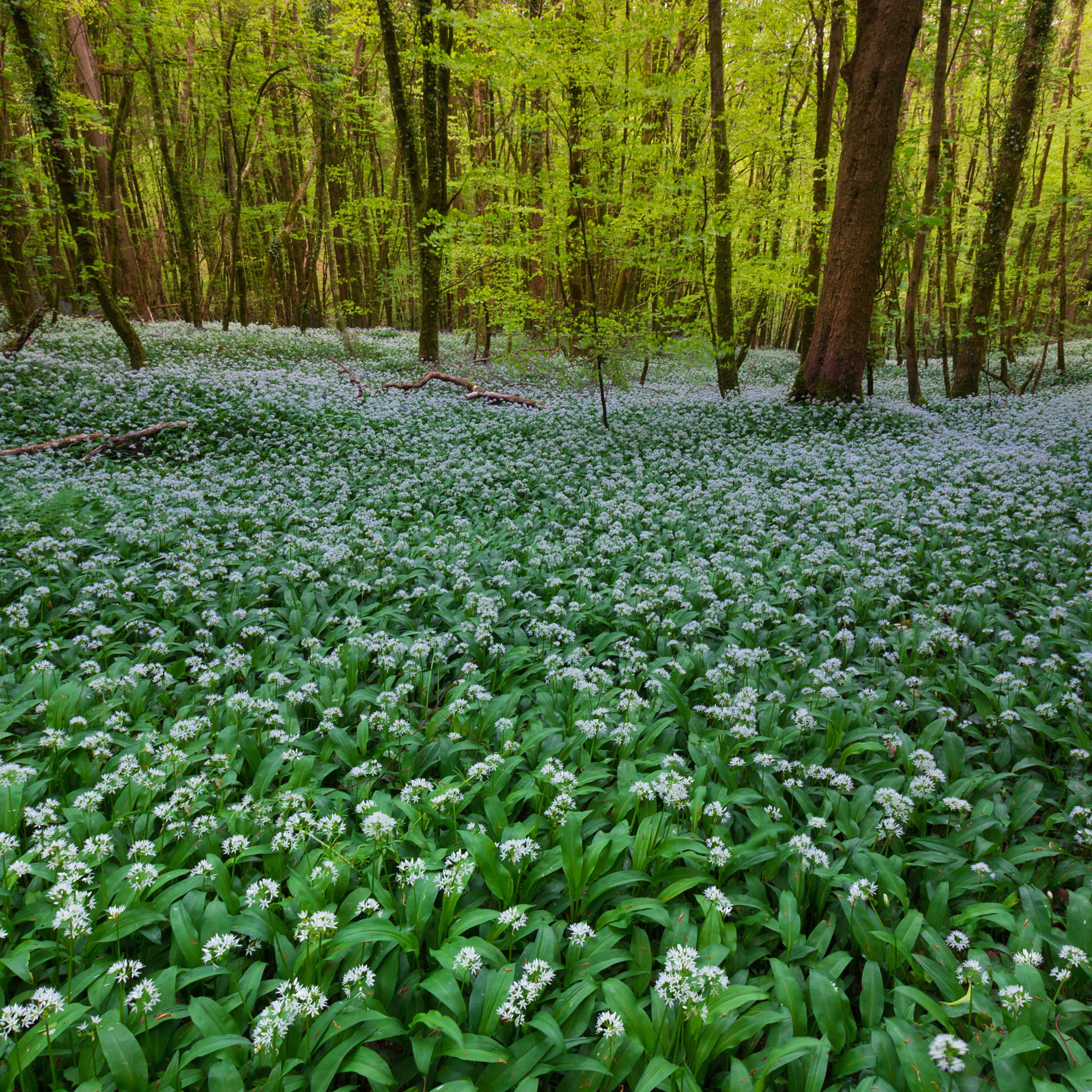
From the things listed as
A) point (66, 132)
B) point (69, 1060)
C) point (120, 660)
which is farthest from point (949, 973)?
point (66, 132)

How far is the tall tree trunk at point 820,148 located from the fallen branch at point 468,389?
5.99m

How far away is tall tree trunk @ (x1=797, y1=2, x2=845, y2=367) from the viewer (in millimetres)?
13273

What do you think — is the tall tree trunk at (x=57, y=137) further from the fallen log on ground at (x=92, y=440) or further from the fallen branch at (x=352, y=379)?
the fallen branch at (x=352, y=379)

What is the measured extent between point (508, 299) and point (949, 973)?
12.9 m

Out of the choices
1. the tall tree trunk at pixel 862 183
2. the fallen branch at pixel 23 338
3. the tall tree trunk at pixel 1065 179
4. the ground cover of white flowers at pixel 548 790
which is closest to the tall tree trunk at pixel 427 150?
the tall tree trunk at pixel 862 183

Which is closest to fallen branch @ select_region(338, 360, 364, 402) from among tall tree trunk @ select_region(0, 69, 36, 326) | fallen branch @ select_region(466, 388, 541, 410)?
fallen branch @ select_region(466, 388, 541, 410)

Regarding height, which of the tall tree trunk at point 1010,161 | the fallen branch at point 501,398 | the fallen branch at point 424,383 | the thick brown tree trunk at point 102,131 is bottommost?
the fallen branch at point 501,398

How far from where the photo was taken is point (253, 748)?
125 inches

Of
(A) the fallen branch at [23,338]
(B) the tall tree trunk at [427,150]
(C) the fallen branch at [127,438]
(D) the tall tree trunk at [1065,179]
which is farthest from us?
(D) the tall tree trunk at [1065,179]

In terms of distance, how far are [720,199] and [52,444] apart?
13.1 metres

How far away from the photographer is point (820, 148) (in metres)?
13.9

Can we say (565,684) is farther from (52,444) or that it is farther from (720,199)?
(720,199)

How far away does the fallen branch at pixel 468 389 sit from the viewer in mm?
13211

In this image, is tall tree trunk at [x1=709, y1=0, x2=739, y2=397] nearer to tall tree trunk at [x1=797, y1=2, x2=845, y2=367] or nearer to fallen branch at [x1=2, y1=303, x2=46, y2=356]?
tall tree trunk at [x1=797, y1=2, x2=845, y2=367]
